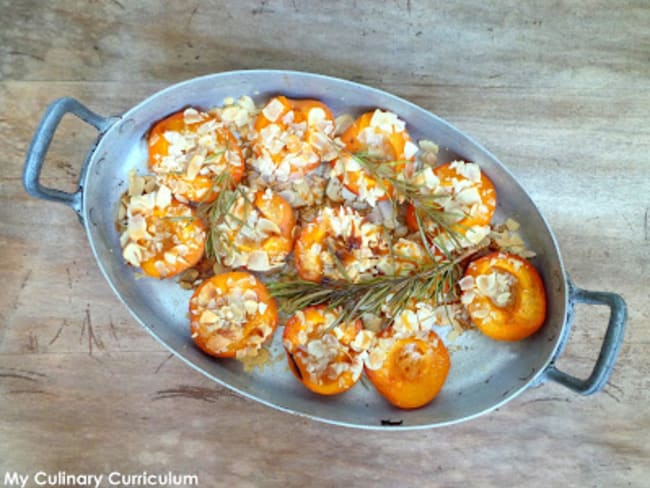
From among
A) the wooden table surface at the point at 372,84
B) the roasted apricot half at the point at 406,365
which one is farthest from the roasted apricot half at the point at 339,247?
the wooden table surface at the point at 372,84

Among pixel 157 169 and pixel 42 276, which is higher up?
pixel 157 169

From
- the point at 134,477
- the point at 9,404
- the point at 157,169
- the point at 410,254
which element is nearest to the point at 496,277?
the point at 410,254

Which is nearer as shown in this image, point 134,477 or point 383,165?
point 383,165

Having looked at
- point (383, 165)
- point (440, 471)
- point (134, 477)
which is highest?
point (383, 165)

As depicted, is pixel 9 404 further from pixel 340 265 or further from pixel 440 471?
pixel 440 471

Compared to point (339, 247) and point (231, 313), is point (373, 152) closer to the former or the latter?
point (339, 247)

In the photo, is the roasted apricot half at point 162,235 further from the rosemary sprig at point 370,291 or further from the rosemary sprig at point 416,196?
the rosemary sprig at point 416,196
